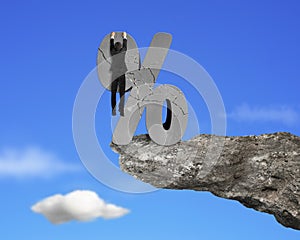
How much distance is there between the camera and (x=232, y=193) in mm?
10539

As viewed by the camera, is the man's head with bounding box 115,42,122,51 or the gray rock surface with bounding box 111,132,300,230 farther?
the gray rock surface with bounding box 111,132,300,230

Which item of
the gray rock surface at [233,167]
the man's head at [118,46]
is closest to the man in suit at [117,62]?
the man's head at [118,46]

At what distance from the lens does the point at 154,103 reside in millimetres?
10227

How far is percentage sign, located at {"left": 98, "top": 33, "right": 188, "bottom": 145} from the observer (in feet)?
33.3

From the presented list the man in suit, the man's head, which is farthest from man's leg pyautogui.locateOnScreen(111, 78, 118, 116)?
the man's head

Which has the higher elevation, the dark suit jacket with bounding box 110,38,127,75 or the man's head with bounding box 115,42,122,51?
the man's head with bounding box 115,42,122,51

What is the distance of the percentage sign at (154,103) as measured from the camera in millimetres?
10164

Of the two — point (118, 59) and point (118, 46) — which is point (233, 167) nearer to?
point (118, 59)

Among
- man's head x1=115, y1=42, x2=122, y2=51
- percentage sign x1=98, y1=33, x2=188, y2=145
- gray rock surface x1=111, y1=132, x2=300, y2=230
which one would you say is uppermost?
man's head x1=115, y1=42, x2=122, y2=51

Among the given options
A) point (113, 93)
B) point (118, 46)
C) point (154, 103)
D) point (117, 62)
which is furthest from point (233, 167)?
point (118, 46)

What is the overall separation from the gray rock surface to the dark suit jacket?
129 centimetres

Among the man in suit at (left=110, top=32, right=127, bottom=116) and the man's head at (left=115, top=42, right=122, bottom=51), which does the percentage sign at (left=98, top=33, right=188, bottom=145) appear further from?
the man's head at (left=115, top=42, right=122, bottom=51)

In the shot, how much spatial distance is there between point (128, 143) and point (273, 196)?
2805 millimetres

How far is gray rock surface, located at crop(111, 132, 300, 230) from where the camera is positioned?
1022 centimetres
